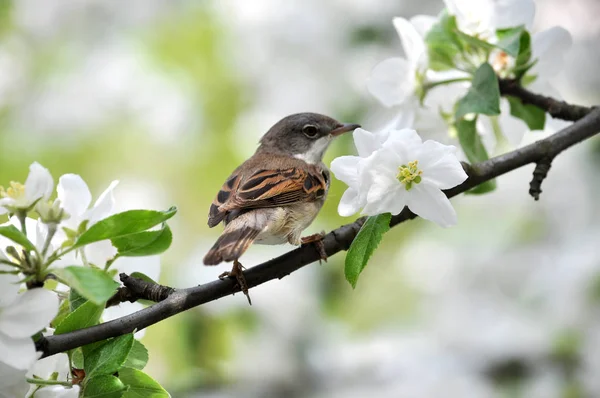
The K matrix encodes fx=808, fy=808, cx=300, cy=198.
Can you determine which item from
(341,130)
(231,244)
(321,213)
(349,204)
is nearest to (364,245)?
(349,204)

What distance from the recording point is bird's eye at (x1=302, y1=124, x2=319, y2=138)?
153 inches

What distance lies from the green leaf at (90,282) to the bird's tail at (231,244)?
1.53 ft

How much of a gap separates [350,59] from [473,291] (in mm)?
1737

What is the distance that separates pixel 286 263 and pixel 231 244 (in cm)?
26

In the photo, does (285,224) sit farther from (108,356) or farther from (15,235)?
(15,235)

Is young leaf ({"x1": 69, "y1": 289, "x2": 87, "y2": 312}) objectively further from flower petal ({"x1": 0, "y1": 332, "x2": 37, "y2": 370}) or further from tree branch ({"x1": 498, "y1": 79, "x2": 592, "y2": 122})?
tree branch ({"x1": 498, "y1": 79, "x2": 592, "y2": 122})

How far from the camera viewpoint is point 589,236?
514 cm

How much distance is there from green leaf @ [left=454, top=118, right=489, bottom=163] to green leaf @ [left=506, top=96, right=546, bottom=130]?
198mm

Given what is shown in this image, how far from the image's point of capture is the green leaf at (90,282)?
57.7 inches

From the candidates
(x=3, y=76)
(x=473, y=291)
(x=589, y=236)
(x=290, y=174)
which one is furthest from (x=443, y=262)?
(x=3, y=76)

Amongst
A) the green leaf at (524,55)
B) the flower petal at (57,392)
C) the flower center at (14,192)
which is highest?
the green leaf at (524,55)

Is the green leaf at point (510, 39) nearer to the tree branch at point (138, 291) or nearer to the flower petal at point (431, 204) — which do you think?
the flower petal at point (431, 204)

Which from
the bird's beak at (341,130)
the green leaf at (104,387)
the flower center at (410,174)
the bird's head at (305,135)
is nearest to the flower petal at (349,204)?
the flower center at (410,174)

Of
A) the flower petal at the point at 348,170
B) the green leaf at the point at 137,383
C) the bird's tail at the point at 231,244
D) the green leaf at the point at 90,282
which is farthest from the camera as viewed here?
the bird's tail at the point at 231,244
